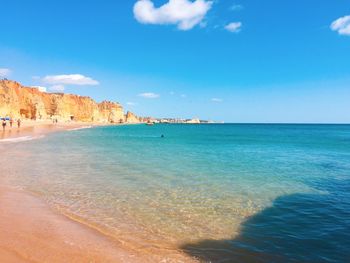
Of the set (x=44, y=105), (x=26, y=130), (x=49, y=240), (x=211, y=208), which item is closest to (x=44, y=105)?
(x=44, y=105)

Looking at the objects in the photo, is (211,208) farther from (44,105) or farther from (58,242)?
(44,105)

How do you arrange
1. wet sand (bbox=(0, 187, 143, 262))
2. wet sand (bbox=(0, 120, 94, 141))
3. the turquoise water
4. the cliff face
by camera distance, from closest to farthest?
wet sand (bbox=(0, 187, 143, 262)), the turquoise water, wet sand (bbox=(0, 120, 94, 141)), the cliff face

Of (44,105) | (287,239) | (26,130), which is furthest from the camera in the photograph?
(44,105)

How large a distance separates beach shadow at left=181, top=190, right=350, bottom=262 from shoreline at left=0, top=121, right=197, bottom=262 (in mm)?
946

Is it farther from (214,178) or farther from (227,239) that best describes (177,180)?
(227,239)

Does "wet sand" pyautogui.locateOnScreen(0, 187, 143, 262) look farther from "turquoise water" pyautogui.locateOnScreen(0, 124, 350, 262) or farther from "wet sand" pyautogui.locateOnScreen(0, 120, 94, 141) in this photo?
"wet sand" pyautogui.locateOnScreen(0, 120, 94, 141)

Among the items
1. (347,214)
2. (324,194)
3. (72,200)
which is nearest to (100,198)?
(72,200)

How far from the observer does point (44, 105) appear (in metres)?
119

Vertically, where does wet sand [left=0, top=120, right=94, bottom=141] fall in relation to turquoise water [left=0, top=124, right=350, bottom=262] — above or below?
below

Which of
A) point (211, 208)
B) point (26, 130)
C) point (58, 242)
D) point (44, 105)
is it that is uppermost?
point (44, 105)

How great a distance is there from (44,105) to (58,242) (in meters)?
124

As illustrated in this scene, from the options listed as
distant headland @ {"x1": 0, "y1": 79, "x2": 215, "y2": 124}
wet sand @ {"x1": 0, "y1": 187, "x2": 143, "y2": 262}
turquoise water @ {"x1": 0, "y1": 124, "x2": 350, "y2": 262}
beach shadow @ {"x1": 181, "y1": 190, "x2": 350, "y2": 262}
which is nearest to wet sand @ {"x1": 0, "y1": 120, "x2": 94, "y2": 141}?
distant headland @ {"x1": 0, "y1": 79, "x2": 215, "y2": 124}

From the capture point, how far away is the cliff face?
80250 mm

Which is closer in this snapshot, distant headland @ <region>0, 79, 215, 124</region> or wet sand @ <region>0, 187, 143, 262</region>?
wet sand @ <region>0, 187, 143, 262</region>
